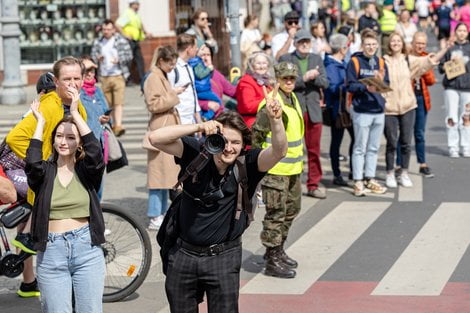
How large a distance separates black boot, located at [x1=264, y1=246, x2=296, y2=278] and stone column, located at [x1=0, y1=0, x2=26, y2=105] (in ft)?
39.8

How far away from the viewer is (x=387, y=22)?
27.1 m

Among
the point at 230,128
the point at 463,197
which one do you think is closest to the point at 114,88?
the point at 463,197

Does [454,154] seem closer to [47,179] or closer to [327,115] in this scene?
[327,115]

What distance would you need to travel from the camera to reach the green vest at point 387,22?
2694 cm

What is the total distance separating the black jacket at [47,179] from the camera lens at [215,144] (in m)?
0.90

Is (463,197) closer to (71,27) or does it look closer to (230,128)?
(230,128)

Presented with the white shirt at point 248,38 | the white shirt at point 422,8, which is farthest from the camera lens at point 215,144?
the white shirt at point 422,8

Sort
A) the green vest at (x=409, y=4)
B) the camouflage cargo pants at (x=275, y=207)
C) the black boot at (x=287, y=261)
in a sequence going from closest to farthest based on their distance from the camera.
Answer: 1. the camouflage cargo pants at (x=275, y=207)
2. the black boot at (x=287, y=261)
3. the green vest at (x=409, y=4)

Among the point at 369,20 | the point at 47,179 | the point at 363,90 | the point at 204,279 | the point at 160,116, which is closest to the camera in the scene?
the point at 204,279

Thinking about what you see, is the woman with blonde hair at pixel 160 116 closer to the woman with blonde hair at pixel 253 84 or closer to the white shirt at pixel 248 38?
the woman with blonde hair at pixel 253 84

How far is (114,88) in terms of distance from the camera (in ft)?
60.5

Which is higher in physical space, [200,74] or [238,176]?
[200,74]

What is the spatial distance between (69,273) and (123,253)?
88.7 inches

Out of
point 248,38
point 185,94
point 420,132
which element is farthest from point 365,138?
point 248,38
